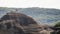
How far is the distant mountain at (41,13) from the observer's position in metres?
2.13

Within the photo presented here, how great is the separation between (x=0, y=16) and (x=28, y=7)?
51 cm

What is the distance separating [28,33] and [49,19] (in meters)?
0.43

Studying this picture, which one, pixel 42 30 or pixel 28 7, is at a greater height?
pixel 28 7

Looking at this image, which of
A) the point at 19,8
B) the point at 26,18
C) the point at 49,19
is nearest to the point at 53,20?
the point at 49,19

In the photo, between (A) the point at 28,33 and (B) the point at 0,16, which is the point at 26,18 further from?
(B) the point at 0,16

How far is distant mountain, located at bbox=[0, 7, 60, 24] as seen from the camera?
7.00 ft

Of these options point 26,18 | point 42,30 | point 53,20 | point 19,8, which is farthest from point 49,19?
point 19,8

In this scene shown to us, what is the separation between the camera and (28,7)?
220 cm

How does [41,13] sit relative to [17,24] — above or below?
above

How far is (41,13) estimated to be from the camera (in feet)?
7.15
